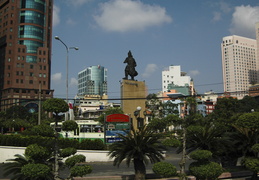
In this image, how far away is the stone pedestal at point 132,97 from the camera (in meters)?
34.8

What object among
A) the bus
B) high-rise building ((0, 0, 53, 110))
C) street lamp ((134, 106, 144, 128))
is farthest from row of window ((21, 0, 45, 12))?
street lamp ((134, 106, 144, 128))

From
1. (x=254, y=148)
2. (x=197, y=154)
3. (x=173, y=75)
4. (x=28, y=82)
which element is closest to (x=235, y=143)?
(x=254, y=148)

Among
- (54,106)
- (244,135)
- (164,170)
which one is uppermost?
(54,106)

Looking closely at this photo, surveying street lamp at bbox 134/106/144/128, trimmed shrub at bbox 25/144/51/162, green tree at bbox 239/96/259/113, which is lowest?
trimmed shrub at bbox 25/144/51/162

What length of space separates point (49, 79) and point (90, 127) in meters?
82.5

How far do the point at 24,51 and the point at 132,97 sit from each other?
275ft

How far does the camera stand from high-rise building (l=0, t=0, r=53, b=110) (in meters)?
104

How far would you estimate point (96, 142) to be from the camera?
89.8 feet

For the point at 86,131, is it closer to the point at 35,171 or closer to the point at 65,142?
the point at 65,142

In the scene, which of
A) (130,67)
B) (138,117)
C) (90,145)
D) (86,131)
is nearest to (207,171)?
(90,145)

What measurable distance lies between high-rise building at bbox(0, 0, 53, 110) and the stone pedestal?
249 ft

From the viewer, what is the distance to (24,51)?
106812mm

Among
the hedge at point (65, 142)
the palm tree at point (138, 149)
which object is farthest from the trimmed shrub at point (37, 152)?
the hedge at point (65, 142)

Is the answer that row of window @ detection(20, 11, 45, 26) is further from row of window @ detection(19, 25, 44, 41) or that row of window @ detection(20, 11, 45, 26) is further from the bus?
the bus
